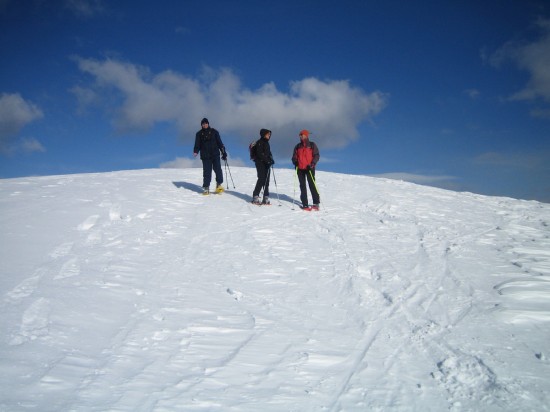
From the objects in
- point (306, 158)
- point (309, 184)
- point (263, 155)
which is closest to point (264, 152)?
point (263, 155)

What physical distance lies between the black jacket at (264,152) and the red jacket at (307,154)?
0.86 meters

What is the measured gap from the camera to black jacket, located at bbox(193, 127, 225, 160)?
1120cm

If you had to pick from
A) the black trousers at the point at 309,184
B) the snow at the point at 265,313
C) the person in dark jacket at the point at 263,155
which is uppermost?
the person in dark jacket at the point at 263,155

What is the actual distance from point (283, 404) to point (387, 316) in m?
2.06

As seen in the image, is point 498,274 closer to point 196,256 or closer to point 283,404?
point 283,404

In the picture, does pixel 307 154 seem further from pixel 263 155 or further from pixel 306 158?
pixel 263 155

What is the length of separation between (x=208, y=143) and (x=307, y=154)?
3267 mm

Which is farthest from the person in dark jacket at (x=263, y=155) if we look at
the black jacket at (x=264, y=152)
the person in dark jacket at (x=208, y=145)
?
the person in dark jacket at (x=208, y=145)

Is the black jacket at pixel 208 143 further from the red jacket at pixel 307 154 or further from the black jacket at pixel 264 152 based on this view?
the red jacket at pixel 307 154

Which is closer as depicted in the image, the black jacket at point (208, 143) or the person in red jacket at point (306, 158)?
the person in red jacket at point (306, 158)

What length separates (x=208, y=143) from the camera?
11.2m

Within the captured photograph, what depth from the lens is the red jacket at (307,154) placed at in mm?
10266

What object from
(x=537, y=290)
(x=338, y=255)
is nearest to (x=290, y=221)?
(x=338, y=255)

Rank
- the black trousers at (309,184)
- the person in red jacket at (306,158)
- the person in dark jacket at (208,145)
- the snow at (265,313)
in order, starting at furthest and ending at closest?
the person in dark jacket at (208,145) → the black trousers at (309,184) → the person in red jacket at (306,158) → the snow at (265,313)
